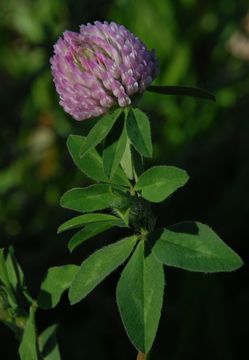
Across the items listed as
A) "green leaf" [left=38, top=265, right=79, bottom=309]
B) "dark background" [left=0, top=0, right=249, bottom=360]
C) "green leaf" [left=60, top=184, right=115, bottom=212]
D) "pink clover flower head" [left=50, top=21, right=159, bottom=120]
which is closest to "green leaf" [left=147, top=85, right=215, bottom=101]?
"pink clover flower head" [left=50, top=21, right=159, bottom=120]

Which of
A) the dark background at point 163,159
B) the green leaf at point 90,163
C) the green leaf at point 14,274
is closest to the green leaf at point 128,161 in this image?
the green leaf at point 90,163

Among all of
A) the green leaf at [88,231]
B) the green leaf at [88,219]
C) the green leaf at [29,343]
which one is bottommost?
the green leaf at [29,343]

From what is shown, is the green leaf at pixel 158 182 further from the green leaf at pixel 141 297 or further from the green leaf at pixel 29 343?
the green leaf at pixel 29 343

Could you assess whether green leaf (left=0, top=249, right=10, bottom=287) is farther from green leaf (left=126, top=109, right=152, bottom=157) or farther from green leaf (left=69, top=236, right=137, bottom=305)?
green leaf (left=126, top=109, right=152, bottom=157)

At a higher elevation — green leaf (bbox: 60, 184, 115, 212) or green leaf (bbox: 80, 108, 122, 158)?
green leaf (bbox: 80, 108, 122, 158)

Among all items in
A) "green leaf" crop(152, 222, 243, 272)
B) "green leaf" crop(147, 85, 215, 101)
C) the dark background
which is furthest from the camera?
the dark background

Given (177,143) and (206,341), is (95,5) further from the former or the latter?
(206,341)

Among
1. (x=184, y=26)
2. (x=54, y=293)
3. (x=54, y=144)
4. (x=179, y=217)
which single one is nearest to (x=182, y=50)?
(x=184, y=26)

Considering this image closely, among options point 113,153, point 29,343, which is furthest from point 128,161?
point 29,343
